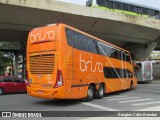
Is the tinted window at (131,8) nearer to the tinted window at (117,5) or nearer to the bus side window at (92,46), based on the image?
the tinted window at (117,5)

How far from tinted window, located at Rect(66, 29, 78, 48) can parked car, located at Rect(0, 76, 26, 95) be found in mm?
Result: 8872

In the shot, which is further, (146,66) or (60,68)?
(146,66)

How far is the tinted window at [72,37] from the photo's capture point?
41.9ft

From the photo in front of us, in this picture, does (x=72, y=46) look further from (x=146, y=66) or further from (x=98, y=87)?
(x=146, y=66)

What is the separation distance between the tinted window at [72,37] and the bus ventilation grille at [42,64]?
1155mm

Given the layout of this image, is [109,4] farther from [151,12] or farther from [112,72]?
[112,72]

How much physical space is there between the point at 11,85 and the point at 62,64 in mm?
9563

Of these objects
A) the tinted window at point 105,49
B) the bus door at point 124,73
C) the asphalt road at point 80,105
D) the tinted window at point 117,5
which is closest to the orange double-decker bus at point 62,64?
the asphalt road at point 80,105

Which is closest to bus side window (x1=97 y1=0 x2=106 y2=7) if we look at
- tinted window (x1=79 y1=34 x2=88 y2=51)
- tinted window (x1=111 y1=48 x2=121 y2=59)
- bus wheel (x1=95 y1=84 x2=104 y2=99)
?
tinted window (x1=111 y1=48 x2=121 y2=59)

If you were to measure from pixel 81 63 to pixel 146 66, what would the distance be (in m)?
21.6

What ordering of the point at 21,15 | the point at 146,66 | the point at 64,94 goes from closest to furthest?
the point at 64,94
the point at 21,15
the point at 146,66

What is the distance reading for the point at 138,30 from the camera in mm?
34219

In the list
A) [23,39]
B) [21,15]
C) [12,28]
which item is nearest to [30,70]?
[21,15]

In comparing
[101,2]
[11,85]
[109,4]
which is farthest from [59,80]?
[109,4]
